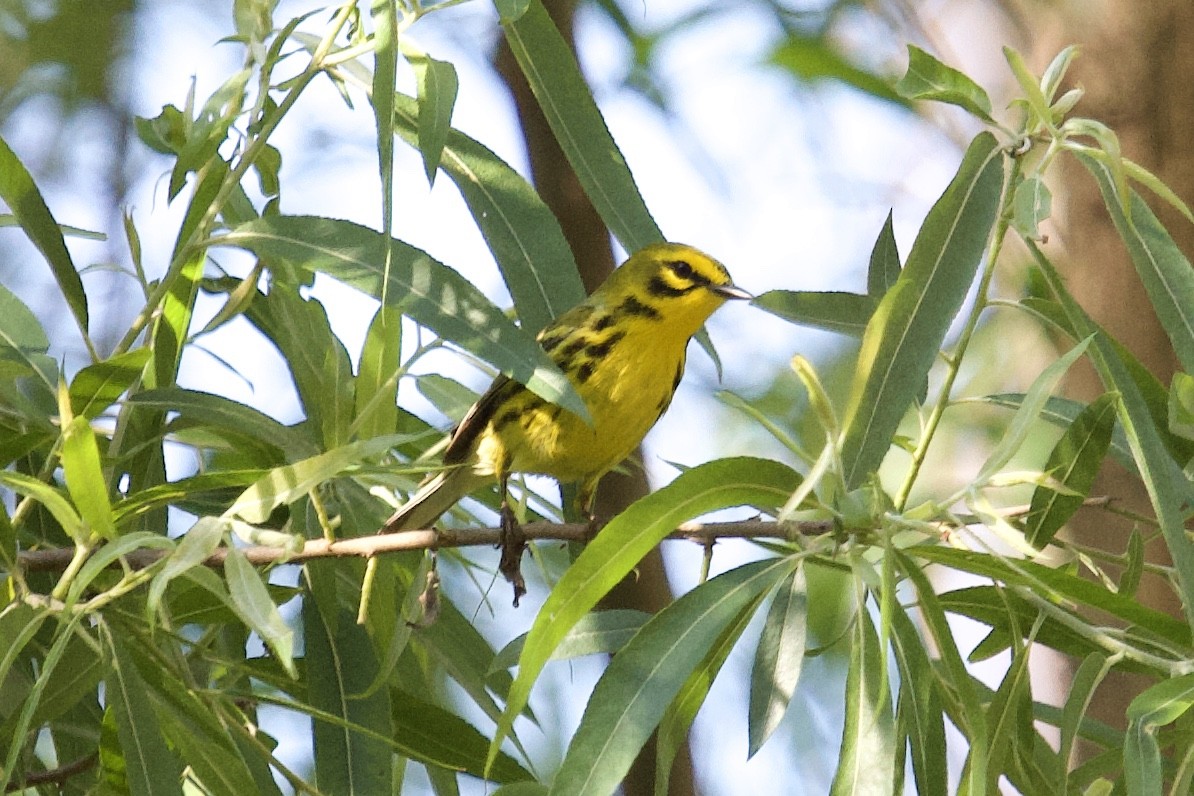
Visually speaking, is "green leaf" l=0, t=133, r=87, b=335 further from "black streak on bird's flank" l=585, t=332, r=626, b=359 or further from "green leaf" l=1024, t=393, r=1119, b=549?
"green leaf" l=1024, t=393, r=1119, b=549

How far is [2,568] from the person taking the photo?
1.90 meters

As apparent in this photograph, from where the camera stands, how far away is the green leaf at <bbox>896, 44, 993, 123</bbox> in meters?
1.84

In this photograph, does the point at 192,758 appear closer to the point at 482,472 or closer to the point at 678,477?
the point at 678,477

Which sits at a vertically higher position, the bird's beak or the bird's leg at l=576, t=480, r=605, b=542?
the bird's beak

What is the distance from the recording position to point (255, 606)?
5.03 feet

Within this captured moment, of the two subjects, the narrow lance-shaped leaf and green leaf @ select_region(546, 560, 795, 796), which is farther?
the narrow lance-shaped leaf

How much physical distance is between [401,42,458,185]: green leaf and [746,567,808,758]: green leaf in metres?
0.72

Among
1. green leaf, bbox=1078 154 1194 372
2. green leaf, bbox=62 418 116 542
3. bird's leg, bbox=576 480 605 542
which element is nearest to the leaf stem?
green leaf, bbox=1078 154 1194 372

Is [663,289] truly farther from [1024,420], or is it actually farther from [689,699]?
[1024,420]

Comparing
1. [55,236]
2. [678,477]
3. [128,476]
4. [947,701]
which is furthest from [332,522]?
[947,701]

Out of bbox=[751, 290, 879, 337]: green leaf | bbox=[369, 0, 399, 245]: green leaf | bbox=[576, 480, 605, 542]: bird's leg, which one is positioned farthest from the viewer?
bbox=[576, 480, 605, 542]: bird's leg

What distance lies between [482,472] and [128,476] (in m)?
0.87

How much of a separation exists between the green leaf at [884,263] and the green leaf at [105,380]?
1.07 metres

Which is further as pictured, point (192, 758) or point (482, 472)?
point (482, 472)
